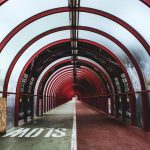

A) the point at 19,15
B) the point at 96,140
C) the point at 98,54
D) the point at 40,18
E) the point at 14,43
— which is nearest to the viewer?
the point at 96,140

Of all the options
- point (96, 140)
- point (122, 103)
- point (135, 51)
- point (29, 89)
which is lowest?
point (96, 140)

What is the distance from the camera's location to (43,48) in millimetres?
16266

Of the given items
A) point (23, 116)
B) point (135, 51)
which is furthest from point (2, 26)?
point (23, 116)

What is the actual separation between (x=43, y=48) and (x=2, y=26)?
5791mm

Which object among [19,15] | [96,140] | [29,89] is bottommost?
[96,140]

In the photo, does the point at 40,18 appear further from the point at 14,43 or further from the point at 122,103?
the point at 122,103

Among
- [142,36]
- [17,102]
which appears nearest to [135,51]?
[142,36]

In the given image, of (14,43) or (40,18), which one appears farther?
(14,43)

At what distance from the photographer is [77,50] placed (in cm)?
1909

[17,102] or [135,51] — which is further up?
[135,51]

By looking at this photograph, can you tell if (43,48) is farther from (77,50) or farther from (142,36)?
(142,36)

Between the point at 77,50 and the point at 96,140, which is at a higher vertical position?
the point at 77,50

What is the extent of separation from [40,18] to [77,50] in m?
7.74

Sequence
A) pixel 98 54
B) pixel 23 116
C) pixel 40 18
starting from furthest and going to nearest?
1. pixel 98 54
2. pixel 23 116
3. pixel 40 18
